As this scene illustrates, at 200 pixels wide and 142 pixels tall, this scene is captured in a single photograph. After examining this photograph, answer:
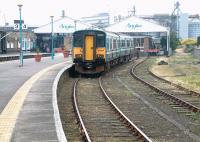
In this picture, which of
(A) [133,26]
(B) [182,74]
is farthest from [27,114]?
(A) [133,26]

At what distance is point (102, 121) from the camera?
49.3ft

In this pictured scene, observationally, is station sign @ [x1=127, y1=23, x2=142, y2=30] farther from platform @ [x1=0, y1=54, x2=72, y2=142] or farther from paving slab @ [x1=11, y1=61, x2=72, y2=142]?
paving slab @ [x1=11, y1=61, x2=72, y2=142]

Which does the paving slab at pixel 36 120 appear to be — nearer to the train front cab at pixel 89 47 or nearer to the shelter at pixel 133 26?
the train front cab at pixel 89 47

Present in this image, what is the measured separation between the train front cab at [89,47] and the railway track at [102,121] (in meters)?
9.92

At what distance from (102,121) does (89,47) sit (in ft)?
60.2

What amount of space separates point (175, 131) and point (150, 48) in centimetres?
6961

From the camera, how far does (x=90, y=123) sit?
14734mm

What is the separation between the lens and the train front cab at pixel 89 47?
33125 mm

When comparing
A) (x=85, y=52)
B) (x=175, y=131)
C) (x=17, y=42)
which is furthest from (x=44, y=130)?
(x=17, y=42)

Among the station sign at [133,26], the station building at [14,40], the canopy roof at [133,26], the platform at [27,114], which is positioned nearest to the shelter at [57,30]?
the station building at [14,40]

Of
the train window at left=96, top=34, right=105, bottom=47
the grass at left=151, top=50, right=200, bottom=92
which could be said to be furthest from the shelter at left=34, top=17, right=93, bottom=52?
the train window at left=96, top=34, right=105, bottom=47

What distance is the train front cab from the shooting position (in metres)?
33.1

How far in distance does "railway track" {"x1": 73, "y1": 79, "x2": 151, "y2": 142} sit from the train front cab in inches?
391

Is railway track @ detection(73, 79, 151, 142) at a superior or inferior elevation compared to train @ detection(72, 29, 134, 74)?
inferior
